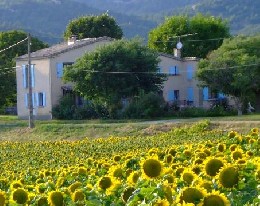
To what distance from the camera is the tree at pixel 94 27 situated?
81750mm

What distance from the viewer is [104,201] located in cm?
625

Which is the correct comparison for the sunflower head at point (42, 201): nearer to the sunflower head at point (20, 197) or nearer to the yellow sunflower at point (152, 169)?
the sunflower head at point (20, 197)

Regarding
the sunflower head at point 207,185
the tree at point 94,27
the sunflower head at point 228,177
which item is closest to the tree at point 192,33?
the tree at point 94,27

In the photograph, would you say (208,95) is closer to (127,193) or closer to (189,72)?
(189,72)

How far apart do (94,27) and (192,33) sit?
1108 cm

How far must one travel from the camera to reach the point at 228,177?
5.79 m

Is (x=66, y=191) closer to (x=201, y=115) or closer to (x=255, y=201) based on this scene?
(x=255, y=201)

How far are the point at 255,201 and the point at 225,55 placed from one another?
4620 cm

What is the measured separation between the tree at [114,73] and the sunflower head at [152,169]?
141 ft

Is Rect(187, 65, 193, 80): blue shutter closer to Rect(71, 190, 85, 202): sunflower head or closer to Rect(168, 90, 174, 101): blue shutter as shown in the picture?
Rect(168, 90, 174, 101): blue shutter

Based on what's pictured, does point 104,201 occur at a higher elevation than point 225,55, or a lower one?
lower

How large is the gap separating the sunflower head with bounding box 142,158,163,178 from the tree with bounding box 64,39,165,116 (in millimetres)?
42969

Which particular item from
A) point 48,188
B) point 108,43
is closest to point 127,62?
point 108,43

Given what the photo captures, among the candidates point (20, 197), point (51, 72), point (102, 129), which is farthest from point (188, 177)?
point (51, 72)
